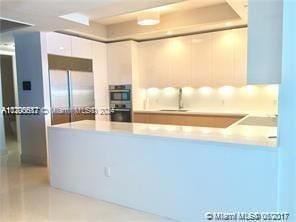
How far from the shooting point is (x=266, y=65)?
1.83 metres

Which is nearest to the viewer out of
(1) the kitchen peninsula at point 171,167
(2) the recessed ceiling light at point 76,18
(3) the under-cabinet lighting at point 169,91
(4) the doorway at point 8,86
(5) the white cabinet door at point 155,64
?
(1) the kitchen peninsula at point 171,167

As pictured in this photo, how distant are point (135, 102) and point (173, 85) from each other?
967 mm

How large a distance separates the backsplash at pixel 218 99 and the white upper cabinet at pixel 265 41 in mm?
3134

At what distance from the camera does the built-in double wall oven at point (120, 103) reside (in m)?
5.59

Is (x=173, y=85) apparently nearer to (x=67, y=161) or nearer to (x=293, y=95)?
(x=67, y=161)

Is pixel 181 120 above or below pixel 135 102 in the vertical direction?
below

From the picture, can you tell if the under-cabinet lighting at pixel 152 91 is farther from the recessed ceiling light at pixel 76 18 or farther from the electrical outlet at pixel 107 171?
the electrical outlet at pixel 107 171

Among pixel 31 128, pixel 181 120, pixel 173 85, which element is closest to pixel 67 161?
pixel 31 128

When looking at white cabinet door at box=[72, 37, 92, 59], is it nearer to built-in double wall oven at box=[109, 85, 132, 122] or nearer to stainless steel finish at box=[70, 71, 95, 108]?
stainless steel finish at box=[70, 71, 95, 108]

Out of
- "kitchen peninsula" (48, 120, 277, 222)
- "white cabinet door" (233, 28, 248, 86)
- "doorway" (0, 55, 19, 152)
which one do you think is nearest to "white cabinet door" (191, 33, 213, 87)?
"white cabinet door" (233, 28, 248, 86)

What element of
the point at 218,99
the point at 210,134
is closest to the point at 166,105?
the point at 218,99

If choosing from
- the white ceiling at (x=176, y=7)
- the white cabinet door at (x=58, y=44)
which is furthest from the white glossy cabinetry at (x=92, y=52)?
the white ceiling at (x=176, y=7)

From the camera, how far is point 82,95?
5.02 metres

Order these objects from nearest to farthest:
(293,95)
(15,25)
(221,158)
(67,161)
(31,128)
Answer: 1. (293,95)
2. (221,158)
3. (67,161)
4. (15,25)
5. (31,128)
